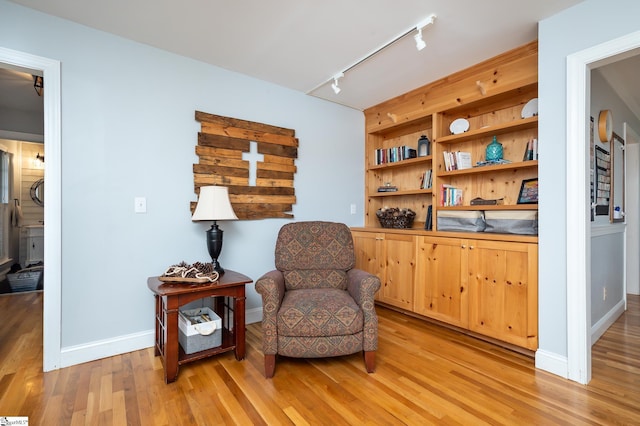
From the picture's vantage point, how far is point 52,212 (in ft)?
6.54

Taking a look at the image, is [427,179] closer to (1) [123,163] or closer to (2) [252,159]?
(2) [252,159]

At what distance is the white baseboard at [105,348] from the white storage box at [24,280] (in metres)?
2.81

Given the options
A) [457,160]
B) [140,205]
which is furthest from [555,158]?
[140,205]

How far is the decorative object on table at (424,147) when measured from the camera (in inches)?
124

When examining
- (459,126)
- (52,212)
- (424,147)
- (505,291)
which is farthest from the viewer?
(424,147)

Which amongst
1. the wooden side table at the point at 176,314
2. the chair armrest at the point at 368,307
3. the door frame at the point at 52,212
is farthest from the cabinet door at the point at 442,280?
the door frame at the point at 52,212

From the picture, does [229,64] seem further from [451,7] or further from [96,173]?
[451,7]

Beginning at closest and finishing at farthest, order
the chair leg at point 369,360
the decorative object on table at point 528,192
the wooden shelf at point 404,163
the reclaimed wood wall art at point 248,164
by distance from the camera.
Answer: the chair leg at point 369,360, the decorative object on table at point 528,192, the reclaimed wood wall art at point 248,164, the wooden shelf at point 404,163

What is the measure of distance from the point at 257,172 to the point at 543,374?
2.66 m

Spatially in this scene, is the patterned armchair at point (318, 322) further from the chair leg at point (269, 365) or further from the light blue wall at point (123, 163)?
the light blue wall at point (123, 163)

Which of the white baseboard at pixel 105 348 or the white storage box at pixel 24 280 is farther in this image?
the white storage box at pixel 24 280

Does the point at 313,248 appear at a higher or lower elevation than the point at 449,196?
lower

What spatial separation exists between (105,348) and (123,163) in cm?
135

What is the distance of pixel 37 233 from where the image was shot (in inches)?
193
